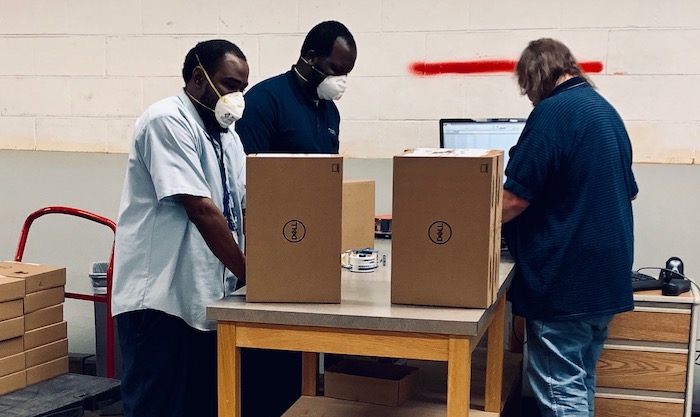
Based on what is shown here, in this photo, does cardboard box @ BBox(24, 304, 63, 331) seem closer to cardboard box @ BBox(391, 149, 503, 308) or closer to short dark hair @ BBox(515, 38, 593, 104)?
cardboard box @ BBox(391, 149, 503, 308)

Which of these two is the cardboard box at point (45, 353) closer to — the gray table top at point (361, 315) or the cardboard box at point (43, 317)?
the cardboard box at point (43, 317)

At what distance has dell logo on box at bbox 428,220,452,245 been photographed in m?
1.61

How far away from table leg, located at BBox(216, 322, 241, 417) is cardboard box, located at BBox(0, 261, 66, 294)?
1.25m

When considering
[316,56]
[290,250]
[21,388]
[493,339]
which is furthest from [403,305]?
[21,388]

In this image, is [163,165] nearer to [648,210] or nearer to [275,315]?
[275,315]

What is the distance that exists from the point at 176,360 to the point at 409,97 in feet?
5.35

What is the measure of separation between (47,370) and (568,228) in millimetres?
1862

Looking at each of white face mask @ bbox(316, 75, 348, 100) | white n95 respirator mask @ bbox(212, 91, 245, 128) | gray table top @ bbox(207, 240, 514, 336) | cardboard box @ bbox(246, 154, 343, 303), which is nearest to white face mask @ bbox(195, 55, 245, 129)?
white n95 respirator mask @ bbox(212, 91, 245, 128)

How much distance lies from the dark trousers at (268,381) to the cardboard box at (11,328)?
80 centimetres

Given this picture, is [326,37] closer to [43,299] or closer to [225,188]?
[225,188]

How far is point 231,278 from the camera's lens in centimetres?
202

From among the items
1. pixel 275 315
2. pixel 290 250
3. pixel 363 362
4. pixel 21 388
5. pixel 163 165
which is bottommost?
pixel 21 388

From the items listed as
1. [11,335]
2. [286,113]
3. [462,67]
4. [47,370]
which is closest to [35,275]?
[11,335]

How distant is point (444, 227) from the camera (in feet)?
5.29
